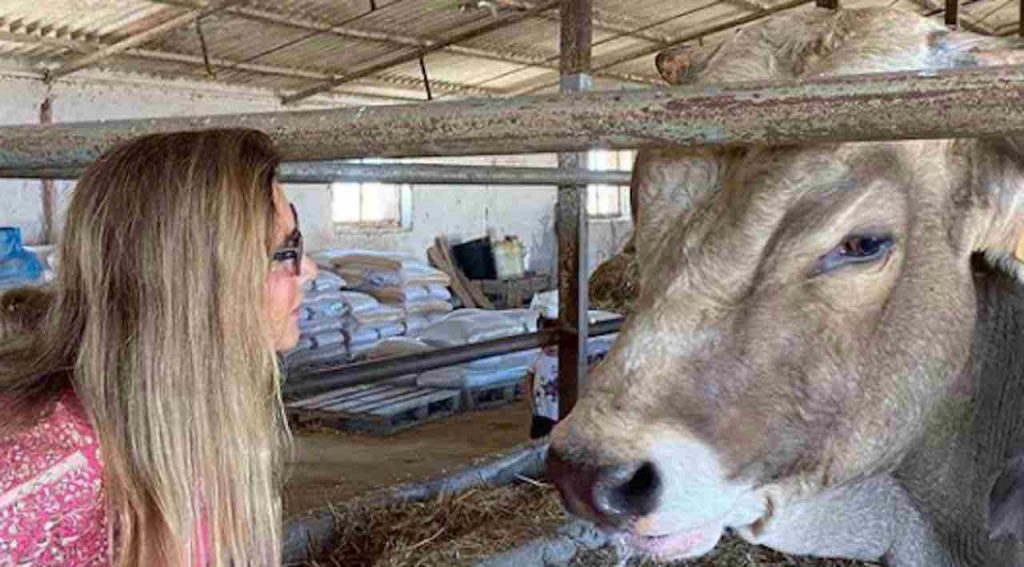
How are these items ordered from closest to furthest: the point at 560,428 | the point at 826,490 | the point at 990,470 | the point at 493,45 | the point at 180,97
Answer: the point at 560,428, the point at 826,490, the point at 990,470, the point at 180,97, the point at 493,45

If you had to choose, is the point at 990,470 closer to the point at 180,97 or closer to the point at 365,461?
the point at 365,461

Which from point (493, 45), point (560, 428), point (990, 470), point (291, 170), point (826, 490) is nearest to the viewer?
point (560, 428)

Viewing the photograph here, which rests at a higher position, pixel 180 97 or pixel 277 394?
pixel 180 97

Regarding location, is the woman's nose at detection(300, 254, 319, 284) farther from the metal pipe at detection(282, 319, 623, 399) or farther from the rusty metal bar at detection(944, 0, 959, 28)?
the rusty metal bar at detection(944, 0, 959, 28)

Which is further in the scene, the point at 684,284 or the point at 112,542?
the point at 684,284

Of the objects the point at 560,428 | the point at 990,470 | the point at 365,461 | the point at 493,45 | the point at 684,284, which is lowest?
the point at 365,461

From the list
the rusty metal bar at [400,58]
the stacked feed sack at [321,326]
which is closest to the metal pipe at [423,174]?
the stacked feed sack at [321,326]

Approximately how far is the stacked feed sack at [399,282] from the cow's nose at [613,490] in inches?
349

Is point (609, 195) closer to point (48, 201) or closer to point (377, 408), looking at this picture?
point (48, 201)

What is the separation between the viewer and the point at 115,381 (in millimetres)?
1479

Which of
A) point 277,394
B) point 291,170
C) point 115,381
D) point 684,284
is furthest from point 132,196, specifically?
point 291,170

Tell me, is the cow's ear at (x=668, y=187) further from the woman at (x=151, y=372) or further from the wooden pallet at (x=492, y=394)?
the wooden pallet at (x=492, y=394)

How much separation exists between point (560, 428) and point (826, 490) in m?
0.44

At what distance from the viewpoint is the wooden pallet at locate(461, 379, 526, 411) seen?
8.78 metres
